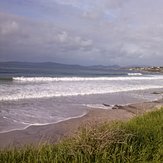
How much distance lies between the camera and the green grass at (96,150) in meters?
5.78

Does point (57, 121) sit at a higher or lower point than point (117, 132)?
lower

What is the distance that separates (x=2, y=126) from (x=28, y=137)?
73.8 inches

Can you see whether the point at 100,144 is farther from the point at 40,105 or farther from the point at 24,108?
the point at 40,105

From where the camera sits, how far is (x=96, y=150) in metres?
6.02

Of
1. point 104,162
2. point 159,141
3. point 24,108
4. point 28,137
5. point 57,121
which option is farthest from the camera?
point 24,108

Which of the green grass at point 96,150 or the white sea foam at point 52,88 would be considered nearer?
the green grass at point 96,150

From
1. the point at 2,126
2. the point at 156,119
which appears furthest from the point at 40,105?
the point at 156,119

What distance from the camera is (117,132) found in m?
6.44

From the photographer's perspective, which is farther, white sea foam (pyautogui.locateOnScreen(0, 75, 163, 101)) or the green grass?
white sea foam (pyautogui.locateOnScreen(0, 75, 163, 101))

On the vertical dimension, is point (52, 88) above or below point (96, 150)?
below

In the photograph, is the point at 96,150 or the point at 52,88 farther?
the point at 52,88

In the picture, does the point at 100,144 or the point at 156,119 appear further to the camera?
the point at 156,119

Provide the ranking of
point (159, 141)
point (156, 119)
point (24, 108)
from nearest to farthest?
point (159, 141)
point (156, 119)
point (24, 108)

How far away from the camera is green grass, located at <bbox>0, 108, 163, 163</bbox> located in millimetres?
5777
